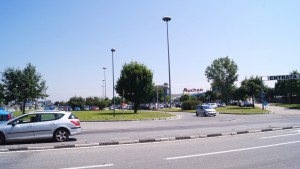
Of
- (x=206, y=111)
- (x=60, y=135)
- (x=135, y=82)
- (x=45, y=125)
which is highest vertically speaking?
(x=135, y=82)

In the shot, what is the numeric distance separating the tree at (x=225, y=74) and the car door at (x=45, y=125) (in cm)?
8570

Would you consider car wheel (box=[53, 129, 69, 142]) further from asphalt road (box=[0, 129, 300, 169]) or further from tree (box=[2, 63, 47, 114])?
tree (box=[2, 63, 47, 114])

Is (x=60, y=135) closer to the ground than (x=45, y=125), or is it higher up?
closer to the ground

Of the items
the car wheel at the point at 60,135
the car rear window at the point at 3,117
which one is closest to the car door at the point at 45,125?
the car wheel at the point at 60,135

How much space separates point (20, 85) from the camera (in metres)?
34.4

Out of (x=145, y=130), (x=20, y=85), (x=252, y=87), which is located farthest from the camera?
(x=252, y=87)

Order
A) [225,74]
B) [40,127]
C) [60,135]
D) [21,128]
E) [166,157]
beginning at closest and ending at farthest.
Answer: [166,157]
[21,128]
[40,127]
[60,135]
[225,74]

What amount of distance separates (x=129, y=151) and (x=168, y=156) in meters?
1.75

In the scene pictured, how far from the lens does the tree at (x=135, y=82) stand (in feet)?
138

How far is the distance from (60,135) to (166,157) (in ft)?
20.7

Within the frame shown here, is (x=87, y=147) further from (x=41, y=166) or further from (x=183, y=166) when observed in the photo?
(x=183, y=166)

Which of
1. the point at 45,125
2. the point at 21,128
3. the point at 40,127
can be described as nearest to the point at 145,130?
the point at 45,125

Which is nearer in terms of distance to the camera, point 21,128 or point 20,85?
point 21,128

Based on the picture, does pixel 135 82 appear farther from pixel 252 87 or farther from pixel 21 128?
pixel 21 128
